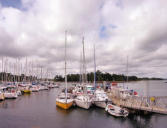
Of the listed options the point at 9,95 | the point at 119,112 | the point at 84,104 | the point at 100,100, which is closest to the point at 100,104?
the point at 100,100

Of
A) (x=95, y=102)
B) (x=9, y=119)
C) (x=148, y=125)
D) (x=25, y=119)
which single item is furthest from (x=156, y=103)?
(x=9, y=119)

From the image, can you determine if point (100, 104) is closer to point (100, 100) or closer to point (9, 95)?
point (100, 100)

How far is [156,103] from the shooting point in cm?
2688

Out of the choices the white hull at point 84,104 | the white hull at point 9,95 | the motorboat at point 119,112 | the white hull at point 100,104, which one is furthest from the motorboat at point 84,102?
the white hull at point 9,95

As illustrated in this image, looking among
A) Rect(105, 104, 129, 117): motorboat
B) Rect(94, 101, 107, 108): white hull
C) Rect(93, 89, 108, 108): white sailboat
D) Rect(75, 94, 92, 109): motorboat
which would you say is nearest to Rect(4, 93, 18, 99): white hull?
Rect(75, 94, 92, 109): motorboat

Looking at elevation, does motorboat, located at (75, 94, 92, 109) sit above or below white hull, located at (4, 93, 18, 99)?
above

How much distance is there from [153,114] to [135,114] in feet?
11.5

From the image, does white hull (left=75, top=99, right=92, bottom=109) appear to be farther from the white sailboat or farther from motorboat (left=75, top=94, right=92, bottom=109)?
the white sailboat

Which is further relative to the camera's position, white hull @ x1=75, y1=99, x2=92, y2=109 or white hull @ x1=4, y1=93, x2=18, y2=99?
white hull @ x1=4, y1=93, x2=18, y2=99

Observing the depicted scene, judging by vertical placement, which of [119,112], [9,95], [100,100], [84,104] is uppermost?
[100,100]

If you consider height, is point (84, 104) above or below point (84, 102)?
below

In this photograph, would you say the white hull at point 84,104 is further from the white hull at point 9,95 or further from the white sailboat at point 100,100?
the white hull at point 9,95

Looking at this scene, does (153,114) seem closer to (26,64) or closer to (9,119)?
(9,119)

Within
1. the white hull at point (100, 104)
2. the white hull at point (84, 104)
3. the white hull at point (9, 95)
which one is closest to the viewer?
the white hull at point (84, 104)
